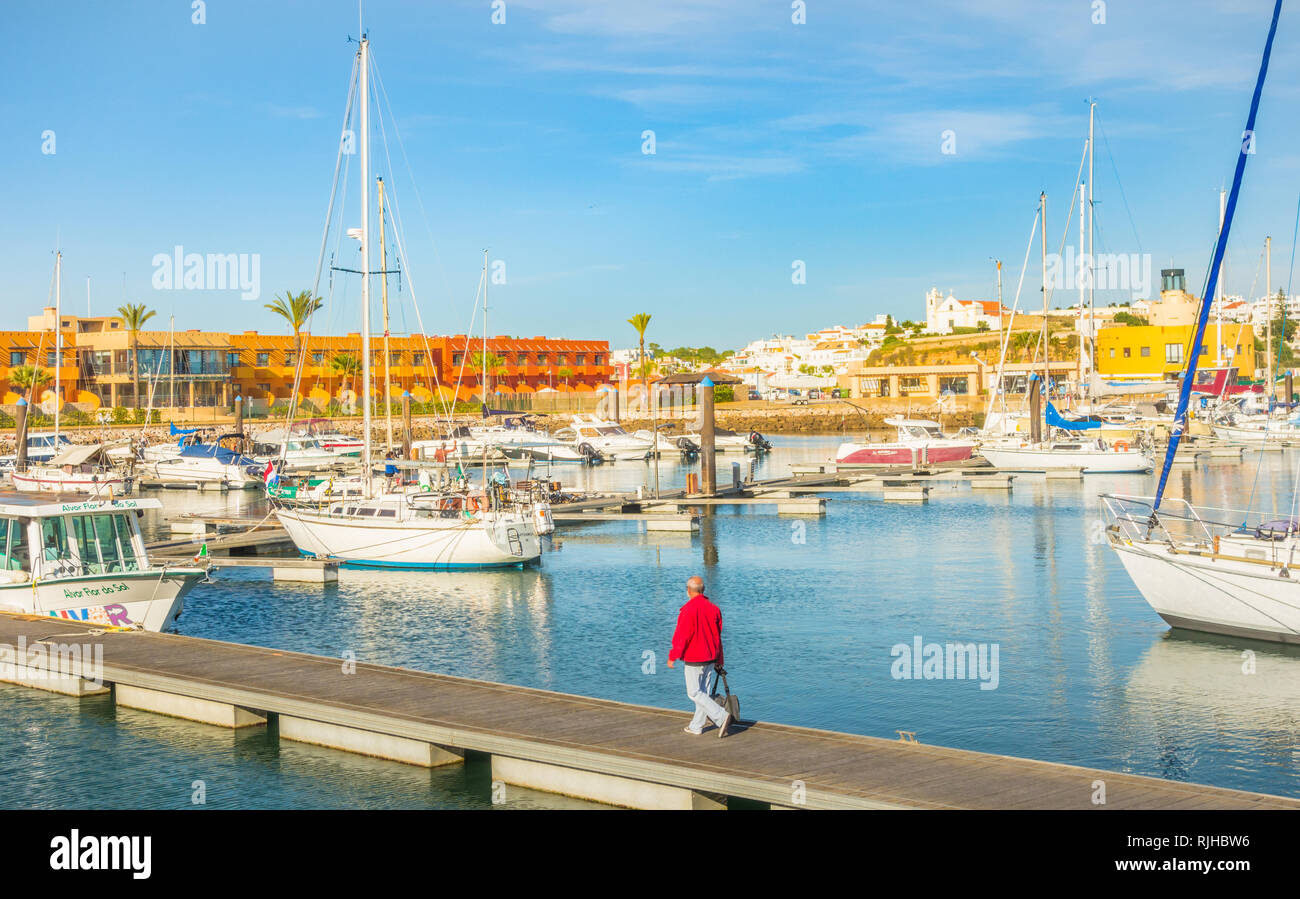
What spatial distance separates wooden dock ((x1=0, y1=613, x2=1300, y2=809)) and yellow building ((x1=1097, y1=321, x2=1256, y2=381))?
12258 centimetres

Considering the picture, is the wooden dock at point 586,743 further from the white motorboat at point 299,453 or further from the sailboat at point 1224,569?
the white motorboat at point 299,453

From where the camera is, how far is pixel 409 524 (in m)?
33.6

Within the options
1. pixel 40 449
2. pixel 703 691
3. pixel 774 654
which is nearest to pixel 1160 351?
pixel 40 449

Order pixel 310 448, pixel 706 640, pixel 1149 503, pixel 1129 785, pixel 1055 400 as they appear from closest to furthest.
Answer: pixel 1129 785 → pixel 706 640 → pixel 1149 503 → pixel 310 448 → pixel 1055 400

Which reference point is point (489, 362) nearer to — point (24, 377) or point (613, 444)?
point (613, 444)

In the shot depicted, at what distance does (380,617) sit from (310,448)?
48.3 m

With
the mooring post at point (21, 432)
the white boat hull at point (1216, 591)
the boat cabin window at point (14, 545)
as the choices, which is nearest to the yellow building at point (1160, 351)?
the mooring post at point (21, 432)

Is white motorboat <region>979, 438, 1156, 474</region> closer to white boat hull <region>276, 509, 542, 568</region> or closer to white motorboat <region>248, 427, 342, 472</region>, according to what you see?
white motorboat <region>248, 427, 342, 472</region>

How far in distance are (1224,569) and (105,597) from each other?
21577mm

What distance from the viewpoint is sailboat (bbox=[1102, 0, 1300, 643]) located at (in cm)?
2223

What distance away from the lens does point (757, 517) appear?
47812mm

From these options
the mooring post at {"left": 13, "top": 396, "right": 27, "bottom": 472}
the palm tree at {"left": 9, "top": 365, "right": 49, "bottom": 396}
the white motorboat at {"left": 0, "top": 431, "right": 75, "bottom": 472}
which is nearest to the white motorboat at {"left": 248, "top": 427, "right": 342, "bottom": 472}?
the white motorboat at {"left": 0, "top": 431, "right": 75, "bottom": 472}
